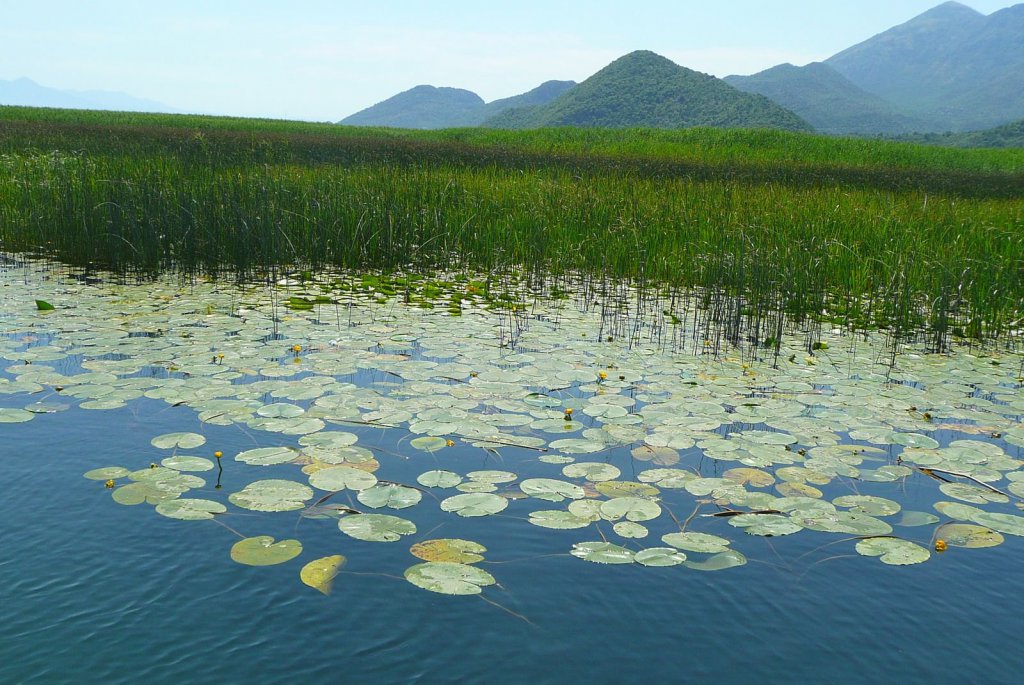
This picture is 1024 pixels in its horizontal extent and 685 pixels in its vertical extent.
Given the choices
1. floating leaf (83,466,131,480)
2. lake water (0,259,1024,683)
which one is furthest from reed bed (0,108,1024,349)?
floating leaf (83,466,131,480)

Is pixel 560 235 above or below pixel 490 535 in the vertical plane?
above

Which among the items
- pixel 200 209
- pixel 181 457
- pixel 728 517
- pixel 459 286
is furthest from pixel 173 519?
pixel 200 209

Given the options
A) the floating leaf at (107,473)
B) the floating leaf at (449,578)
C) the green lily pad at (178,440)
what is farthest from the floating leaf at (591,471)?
the floating leaf at (107,473)

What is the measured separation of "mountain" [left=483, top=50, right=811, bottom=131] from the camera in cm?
7512

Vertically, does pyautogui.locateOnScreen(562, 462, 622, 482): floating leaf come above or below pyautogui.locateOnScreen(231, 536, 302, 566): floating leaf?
above

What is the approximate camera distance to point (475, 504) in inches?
115

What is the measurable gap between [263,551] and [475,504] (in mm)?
761

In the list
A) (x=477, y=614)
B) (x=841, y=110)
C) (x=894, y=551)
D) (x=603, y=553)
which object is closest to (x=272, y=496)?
(x=477, y=614)

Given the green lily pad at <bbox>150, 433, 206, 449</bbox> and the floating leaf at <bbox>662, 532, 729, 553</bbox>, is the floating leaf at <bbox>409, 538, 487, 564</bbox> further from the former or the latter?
the green lily pad at <bbox>150, 433, 206, 449</bbox>

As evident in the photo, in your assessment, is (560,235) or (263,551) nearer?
(263,551)

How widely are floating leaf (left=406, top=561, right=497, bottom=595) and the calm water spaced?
3cm

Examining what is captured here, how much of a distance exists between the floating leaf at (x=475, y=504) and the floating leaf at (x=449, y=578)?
14.6 inches

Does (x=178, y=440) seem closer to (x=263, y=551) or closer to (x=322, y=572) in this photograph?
(x=263, y=551)

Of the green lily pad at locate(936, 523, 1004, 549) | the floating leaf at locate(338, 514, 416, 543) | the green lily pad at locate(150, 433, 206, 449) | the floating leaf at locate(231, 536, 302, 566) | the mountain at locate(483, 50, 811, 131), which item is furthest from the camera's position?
the mountain at locate(483, 50, 811, 131)
